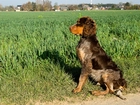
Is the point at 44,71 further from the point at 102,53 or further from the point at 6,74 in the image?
the point at 102,53

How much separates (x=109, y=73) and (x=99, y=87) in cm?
50

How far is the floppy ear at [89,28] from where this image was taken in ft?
16.0

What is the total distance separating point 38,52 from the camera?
666cm

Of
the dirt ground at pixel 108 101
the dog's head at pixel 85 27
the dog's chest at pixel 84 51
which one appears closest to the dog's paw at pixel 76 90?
the dirt ground at pixel 108 101

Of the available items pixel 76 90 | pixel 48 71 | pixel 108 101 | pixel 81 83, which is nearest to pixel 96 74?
pixel 81 83

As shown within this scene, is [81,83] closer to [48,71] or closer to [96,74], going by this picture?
[96,74]

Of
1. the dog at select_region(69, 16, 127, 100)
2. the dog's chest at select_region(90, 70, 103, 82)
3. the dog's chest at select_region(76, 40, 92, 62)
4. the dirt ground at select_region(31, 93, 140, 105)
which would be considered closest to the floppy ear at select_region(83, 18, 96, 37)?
the dog at select_region(69, 16, 127, 100)

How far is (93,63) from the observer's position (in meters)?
5.05

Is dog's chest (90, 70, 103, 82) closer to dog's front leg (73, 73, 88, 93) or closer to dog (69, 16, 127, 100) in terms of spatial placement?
dog (69, 16, 127, 100)

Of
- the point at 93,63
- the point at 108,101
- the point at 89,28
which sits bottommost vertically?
the point at 108,101

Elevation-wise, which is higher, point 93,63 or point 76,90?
point 93,63

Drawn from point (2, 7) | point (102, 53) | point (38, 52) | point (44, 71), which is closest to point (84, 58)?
point (102, 53)

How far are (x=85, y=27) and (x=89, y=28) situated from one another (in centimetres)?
8

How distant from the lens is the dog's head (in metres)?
4.89
